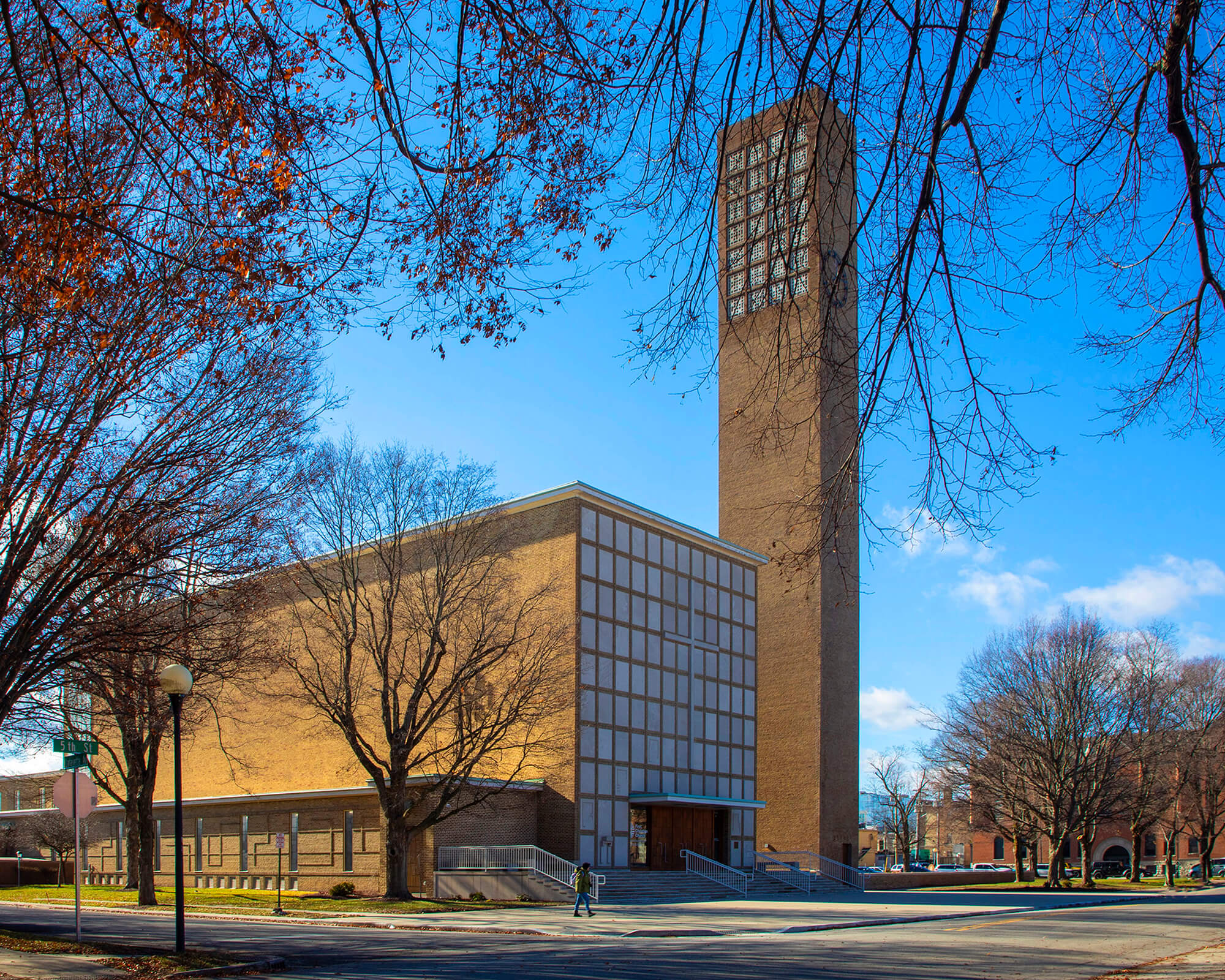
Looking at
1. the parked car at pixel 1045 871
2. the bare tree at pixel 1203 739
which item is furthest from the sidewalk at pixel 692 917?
the parked car at pixel 1045 871

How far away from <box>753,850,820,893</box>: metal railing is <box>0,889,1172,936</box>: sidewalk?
6680 millimetres

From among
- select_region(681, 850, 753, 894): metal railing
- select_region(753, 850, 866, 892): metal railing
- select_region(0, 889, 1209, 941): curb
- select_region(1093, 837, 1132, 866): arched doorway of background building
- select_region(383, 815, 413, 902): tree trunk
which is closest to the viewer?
select_region(0, 889, 1209, 941): curb

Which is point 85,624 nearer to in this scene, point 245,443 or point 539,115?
point 245,443

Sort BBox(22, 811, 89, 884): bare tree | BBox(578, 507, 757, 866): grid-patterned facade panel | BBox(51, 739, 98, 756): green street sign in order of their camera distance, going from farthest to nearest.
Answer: BBox(22, 811, 89, 884): bare tree → BBox(578, 507, 757, 866): grid-patterned facade panel → BBox(51, 739, 98, 756): green street sign

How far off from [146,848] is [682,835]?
20.2 metres

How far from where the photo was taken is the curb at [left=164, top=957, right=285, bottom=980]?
13.6 metres

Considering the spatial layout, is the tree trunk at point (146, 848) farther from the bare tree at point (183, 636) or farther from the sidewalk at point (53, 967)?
the sidewalk at point (53, 967)

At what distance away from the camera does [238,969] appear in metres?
14.4

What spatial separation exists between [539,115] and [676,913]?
25.0 metres

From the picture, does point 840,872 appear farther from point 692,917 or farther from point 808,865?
point 692,917

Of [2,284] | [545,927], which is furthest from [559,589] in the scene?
[2,284]

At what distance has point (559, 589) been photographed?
39188 mm

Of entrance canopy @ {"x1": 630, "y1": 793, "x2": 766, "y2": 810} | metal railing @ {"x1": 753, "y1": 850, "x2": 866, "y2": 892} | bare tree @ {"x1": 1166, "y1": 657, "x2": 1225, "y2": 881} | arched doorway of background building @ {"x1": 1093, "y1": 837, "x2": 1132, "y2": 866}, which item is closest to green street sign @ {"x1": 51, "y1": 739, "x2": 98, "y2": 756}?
entrance canopy @ {"x1": 630, "y1": 793, "x2": 766, "y2": 810}

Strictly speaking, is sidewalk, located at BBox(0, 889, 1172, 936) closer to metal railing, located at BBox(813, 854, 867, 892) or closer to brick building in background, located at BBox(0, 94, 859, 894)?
brick building in background, located at BBox(0, 94, 859, 894)
